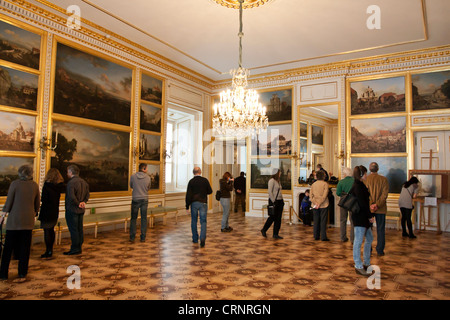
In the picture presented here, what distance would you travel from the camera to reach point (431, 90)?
9547 mm

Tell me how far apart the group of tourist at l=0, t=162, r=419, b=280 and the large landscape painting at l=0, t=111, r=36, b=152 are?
4.27 feet

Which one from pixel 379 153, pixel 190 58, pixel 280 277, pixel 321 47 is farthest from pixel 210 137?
pixel 280 277

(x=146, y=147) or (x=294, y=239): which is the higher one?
(x=146, y=147)

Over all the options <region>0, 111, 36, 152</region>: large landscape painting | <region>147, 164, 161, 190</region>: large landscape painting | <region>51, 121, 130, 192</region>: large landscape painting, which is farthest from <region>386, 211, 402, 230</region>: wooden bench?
<region>0, 111, 36, 152</region>: large landscape painting

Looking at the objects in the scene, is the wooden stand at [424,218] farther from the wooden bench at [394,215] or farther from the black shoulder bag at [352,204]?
the black shoulder bag at [352,204]

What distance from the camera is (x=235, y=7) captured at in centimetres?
714

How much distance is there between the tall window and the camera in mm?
12609

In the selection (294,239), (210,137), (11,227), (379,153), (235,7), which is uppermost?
(235,7)

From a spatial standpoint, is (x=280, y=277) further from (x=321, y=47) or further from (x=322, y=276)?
(x=321, y=47)

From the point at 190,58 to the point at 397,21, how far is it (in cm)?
625

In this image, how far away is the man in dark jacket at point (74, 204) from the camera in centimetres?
579

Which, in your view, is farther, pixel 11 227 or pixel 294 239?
pixel 294 239

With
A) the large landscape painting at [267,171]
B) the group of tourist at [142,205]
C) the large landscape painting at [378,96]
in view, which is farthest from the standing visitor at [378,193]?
the large landscape painting at [267,171]

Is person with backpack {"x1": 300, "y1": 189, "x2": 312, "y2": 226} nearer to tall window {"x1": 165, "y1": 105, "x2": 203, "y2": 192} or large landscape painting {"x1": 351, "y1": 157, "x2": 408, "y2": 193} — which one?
large landscape painting {"x1": 351, "y1": 157, "x2": 408, "y2": 193}
